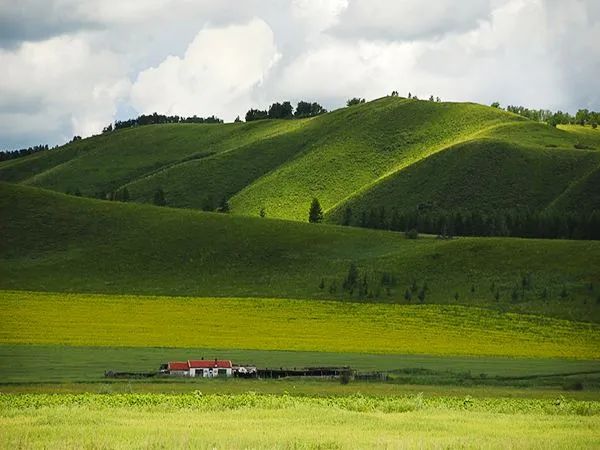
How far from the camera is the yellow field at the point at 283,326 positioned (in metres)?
76.3

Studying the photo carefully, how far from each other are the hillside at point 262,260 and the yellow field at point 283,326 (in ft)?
21.3

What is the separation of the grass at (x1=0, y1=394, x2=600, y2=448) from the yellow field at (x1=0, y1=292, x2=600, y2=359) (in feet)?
101

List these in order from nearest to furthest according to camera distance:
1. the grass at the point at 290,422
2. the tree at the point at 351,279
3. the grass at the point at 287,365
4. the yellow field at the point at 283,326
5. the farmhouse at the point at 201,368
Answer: the grass at the point at 290,422 → the grass at the point at 287,365 → the farmhouse at the point at 201,368 → the yellow field at the point at 283,326 → the tree at the point at 351,279

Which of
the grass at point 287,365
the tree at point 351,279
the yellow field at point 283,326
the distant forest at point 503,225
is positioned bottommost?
the grass at point 287,365

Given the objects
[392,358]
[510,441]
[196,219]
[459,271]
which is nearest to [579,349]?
[392,358]

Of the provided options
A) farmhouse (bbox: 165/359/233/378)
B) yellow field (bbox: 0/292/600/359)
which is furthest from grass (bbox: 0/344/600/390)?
yellow field (bbox: 0/292/600/359)

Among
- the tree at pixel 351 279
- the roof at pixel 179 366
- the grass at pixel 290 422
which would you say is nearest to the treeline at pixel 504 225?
the tree at pixel 351 279

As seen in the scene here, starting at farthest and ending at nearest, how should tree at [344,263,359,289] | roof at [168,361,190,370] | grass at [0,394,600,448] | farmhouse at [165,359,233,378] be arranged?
tree at [344,263,359,289] → roof at [168,361,190,370] → farmhouse at [165,359,233,378] → grass at [0,394,600,448]

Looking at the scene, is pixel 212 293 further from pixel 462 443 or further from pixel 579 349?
pixel 462 443

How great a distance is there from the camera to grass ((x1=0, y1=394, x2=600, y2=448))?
3014 cm

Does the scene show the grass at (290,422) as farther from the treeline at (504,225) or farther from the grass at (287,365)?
the treeline at (504,225)

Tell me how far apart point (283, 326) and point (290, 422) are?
53.5m

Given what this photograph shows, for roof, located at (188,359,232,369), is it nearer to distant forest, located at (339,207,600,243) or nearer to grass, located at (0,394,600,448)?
grass, located at (0,394,600,448)

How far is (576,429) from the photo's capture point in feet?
116
